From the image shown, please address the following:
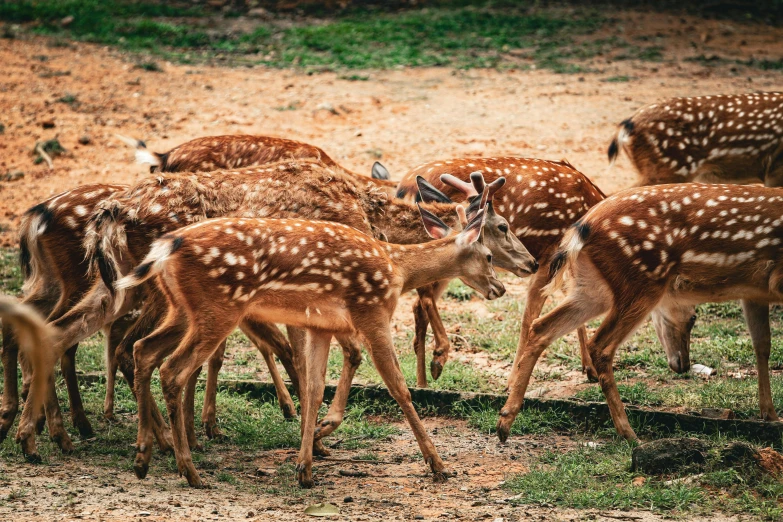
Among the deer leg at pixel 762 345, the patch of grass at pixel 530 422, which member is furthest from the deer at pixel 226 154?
the deer leg at pixel 762 345

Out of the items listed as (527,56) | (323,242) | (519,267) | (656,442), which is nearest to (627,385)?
(519,267)

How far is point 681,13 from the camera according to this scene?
18.7 m

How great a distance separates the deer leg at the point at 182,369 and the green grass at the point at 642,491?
6.33ft

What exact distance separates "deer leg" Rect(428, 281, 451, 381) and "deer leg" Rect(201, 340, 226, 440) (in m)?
1.76

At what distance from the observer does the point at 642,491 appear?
543 centimetres

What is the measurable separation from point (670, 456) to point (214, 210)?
135 inches

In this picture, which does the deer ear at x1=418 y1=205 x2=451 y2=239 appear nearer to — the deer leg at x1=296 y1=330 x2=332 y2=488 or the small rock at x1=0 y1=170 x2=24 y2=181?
the deer leg at x1=296 y1=330 x2=332 y2=488

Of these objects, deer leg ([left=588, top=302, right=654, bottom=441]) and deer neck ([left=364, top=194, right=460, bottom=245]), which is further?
deer neck ([left=364, top=194, right=460, bottom=245])

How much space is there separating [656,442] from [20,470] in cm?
380

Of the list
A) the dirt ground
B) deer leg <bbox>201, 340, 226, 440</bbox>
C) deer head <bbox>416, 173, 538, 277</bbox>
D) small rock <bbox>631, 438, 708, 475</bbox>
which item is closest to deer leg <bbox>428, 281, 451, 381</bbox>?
deer head <bbox>416, 173, 538, 277</bbox>

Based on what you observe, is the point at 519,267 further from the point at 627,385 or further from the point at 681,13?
the point at 681,13

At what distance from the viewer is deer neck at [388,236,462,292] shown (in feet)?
22.4

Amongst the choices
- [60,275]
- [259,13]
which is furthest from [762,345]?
[259,13]

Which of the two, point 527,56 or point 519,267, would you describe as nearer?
point 519,267
